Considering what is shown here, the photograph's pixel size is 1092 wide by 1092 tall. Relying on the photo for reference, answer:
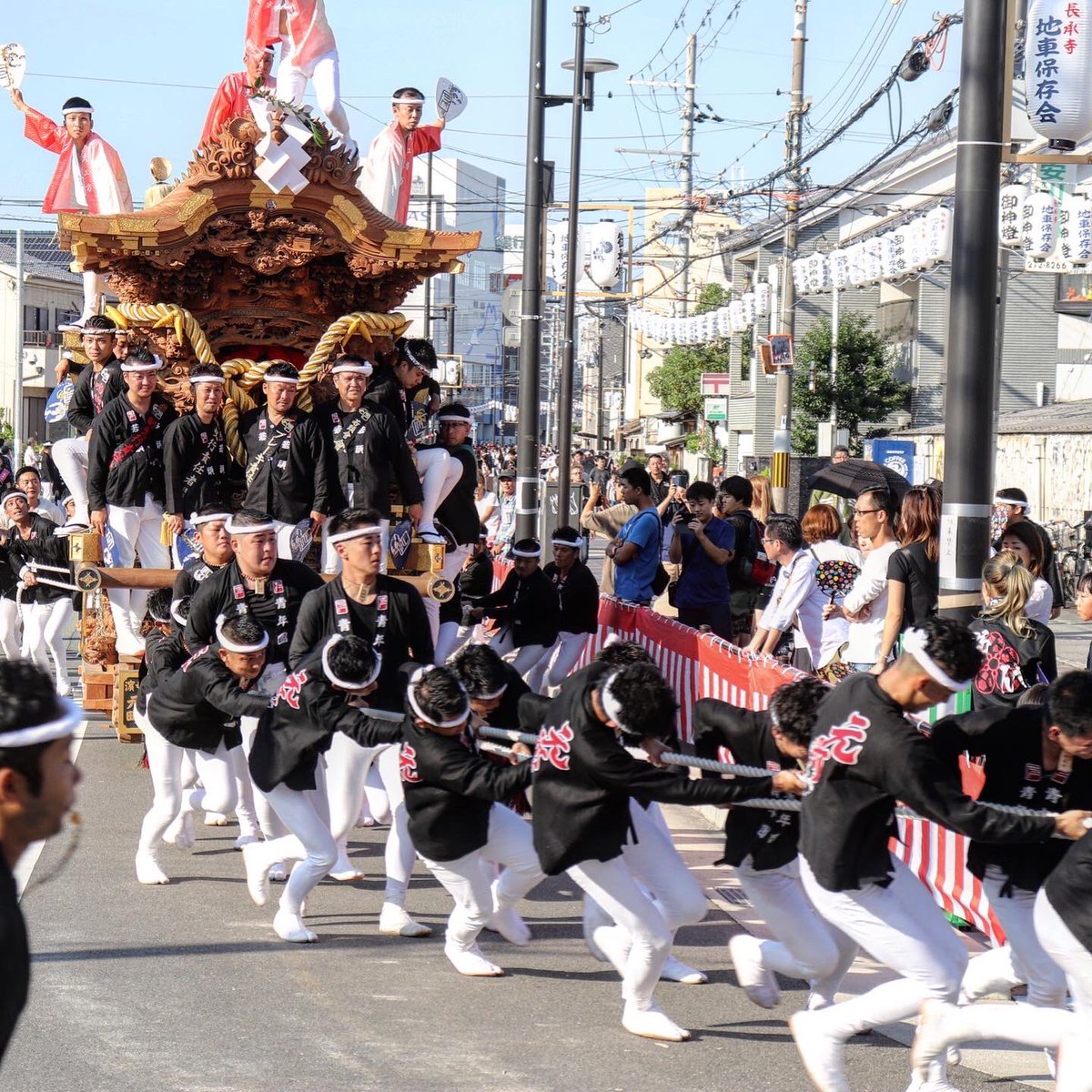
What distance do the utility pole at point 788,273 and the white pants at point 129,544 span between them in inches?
519

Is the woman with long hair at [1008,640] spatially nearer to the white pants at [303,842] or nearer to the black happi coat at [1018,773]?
the black happi coat at [1018,773]

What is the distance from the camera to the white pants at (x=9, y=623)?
13.8 meters

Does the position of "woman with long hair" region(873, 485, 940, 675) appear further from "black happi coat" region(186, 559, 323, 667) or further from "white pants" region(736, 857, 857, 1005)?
"black happi coat" region(186, 559, 323, 667)

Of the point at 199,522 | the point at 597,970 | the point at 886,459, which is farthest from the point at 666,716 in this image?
the point at 886,459

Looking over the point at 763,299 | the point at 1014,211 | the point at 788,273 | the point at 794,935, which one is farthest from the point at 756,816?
the point at 763,299

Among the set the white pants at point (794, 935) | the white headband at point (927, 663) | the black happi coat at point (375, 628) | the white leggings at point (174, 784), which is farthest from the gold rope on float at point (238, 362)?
the white headband at point (927, 663)

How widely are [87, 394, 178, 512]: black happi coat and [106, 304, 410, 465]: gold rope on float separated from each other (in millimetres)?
496

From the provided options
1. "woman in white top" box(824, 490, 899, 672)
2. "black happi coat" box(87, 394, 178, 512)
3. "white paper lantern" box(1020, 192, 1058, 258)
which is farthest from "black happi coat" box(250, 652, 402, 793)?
"white paper lantern" box(1020, 192, 1058, 258)

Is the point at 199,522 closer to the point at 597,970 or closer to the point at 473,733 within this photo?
the point at 473,733

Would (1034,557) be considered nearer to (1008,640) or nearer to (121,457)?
(1008,640)

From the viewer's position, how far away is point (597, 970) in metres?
6.83

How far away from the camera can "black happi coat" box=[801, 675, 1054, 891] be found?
4.88m

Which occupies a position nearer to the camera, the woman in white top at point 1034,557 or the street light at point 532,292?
the woman in white top at point 1034,557

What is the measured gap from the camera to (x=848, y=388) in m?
36.7
